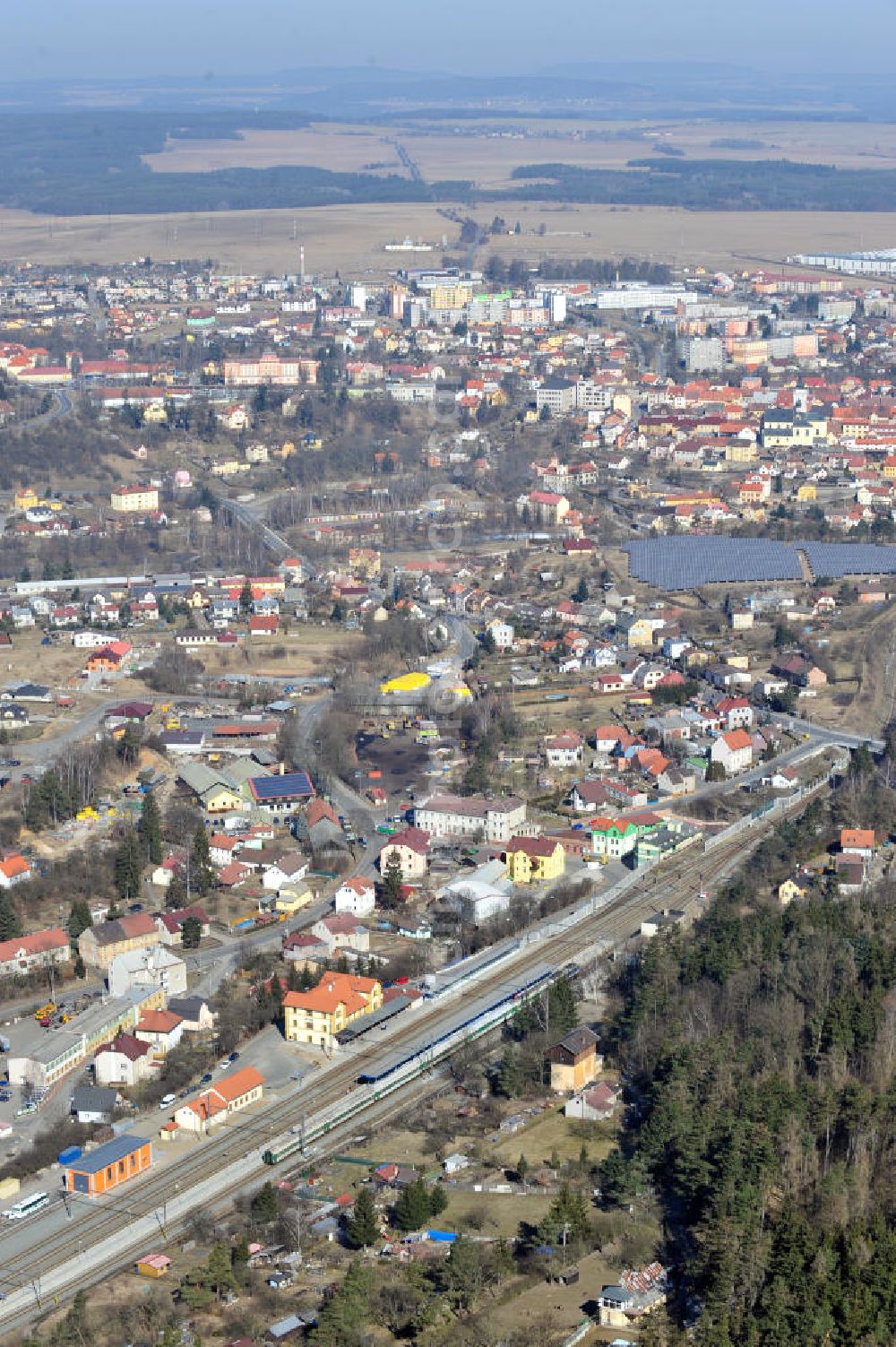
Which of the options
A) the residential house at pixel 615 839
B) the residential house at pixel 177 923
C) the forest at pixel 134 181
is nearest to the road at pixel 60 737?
the residential house at pixel 177 923

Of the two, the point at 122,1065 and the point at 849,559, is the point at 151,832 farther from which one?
the point at 849,559

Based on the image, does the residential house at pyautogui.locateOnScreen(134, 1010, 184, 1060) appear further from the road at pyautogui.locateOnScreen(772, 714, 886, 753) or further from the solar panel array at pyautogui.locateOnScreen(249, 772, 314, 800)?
the road at pyautogui.locateOnScreen(772, 714, 886, 753)

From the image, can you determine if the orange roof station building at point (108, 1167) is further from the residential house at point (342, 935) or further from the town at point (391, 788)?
the residential house at point (342, 935)

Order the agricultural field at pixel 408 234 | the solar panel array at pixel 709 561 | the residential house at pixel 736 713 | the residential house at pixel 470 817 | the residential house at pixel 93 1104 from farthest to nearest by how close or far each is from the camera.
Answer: the agricultural field at pixel 408 234
the solar panel array at pixel 709 561
the residential house at pixel 736 713
the residential house at pixel 470 817
the residential house at pixel 93 1104

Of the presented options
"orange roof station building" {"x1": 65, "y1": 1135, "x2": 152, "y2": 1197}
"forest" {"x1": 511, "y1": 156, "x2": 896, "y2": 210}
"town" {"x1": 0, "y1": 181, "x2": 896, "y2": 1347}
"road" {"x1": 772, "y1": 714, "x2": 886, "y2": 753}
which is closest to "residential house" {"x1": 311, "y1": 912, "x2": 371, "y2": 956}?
"town" {"x1": 0, "y1": 181, "x2": 896, "y2": 1347}

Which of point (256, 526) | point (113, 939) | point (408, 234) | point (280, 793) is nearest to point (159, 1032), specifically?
point (113, 939)
